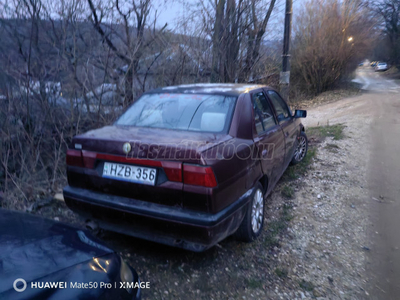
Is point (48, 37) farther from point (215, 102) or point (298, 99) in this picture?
point (298, 99)

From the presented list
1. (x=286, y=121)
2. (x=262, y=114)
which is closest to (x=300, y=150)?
(x=286, y=121)

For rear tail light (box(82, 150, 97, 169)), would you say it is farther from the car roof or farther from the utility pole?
the utility pole

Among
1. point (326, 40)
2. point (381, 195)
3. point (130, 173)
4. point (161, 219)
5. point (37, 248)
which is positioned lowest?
point (381, 195)

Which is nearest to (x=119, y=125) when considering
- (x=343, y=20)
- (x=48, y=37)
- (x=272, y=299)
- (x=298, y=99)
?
(x=272, y=299)

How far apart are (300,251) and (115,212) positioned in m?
1.92

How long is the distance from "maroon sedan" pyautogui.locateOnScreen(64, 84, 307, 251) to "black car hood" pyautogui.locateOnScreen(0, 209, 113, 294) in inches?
23.2

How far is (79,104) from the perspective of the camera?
5.86m

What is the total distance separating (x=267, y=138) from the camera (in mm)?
3602

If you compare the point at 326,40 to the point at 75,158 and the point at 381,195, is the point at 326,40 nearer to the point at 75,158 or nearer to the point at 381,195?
the point at 381,195

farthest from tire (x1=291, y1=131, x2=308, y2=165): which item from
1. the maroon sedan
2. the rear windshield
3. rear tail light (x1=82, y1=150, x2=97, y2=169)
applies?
rear tail light (x1=82, y1=150, x2=97, y2=169)

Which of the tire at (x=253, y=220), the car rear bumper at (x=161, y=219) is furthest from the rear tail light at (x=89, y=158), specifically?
the tire at (x=253, y=220)

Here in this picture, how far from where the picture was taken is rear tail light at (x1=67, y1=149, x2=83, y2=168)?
9.73 ft

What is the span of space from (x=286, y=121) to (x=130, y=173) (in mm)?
2705

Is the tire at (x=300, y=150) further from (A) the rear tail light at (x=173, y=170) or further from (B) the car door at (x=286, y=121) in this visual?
(A) the rear tail light at (x=173, y=170)
